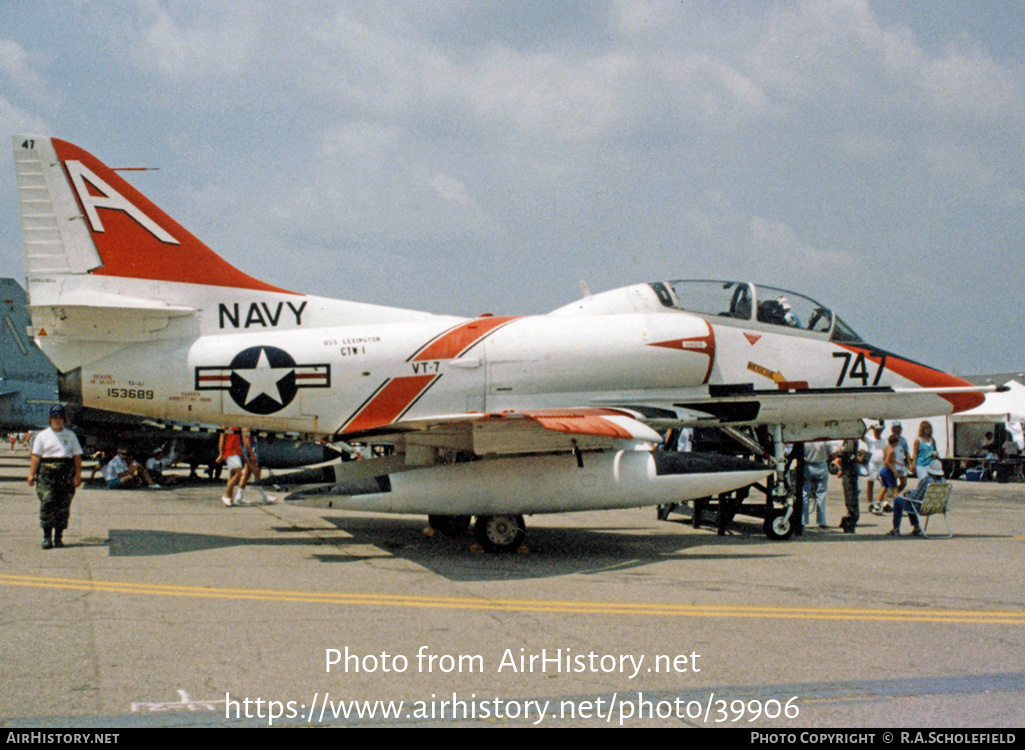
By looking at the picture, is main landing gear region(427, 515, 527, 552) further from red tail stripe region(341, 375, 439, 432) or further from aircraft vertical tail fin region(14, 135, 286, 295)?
aircraft vertical tail fin region(14, 135, 286, 295)

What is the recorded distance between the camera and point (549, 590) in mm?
7320

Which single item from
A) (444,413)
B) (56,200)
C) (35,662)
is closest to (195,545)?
(444,413)

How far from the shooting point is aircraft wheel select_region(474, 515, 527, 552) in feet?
30.8

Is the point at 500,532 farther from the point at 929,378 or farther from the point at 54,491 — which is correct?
the point at 929,378

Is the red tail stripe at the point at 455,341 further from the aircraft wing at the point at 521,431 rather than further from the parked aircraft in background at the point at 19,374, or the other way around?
the parked aircraft in background at the point at 19,374

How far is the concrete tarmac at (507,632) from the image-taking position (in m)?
4.23

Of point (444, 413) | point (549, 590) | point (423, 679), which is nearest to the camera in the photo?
point (423, 679)

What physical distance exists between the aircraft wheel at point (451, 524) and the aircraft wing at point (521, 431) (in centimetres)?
157

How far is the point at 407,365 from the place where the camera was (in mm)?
9664

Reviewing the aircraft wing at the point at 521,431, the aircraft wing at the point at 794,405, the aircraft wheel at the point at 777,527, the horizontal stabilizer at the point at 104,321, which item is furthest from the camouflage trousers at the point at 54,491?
the aircraft wheel at the point at 777,527

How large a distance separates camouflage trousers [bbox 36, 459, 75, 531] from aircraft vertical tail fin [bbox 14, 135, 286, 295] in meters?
2.22

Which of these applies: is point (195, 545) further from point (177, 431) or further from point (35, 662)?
point (177, 431)

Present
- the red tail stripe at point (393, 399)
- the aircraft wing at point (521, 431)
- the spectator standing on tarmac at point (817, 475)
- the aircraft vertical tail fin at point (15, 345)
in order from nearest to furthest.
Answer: the aircraft wing at point (521, 431), the red tail stripe at point (393, 399), the spectator standing on tarmac at point (817, 475), the aircraft vertical tail fin at point (15, 345)
